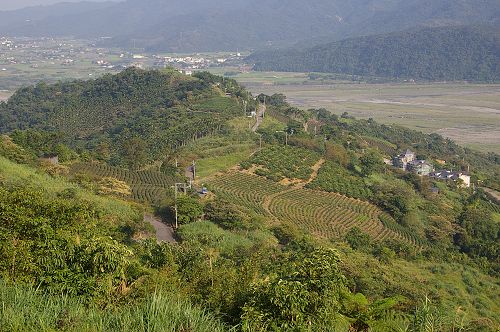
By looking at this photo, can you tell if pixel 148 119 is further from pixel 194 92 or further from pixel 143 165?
pixel 143 165

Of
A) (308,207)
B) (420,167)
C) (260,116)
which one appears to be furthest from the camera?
(260,116)

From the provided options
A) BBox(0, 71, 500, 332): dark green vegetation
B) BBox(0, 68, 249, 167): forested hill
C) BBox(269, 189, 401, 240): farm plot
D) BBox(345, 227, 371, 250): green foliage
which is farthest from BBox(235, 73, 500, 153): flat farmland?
BBox(345, 227, 371, 250): green foliage

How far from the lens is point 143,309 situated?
5.55 m

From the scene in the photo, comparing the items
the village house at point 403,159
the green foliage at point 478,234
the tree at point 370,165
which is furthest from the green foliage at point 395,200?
the village house at point 403,159

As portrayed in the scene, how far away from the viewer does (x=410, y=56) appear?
14925cm

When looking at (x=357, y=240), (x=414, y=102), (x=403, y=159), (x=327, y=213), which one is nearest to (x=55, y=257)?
(x=357, y=240)

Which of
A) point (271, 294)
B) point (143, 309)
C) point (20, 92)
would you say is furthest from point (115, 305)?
point (20, 92)

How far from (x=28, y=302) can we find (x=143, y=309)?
123 centimetres

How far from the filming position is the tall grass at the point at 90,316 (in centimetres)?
506

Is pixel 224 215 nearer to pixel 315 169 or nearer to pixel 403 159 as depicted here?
pixel 315 169

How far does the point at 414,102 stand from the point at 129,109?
54985mm

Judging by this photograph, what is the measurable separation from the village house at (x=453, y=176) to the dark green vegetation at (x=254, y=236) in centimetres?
136

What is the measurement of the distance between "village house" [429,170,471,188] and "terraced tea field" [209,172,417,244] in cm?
1407

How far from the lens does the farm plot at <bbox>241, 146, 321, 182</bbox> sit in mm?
34438
